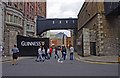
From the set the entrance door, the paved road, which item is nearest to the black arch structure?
the entrance door

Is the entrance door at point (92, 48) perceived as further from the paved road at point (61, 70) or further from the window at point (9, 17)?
the paved road at point (61, 70)

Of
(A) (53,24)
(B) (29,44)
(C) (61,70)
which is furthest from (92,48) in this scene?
(A) (53,24)

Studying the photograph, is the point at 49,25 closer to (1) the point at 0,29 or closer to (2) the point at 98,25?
(1) the point at 0,29

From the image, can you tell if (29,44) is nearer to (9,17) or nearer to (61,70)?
(9,17)

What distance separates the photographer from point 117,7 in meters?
26.5

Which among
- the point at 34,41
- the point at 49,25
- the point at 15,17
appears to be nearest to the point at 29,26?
the point at 49,25

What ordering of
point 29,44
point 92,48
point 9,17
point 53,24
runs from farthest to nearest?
point 53,24
point 9,17
point 92,48
point 29,44

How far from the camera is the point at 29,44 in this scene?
3034cm

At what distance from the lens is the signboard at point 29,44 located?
3000 centimetres

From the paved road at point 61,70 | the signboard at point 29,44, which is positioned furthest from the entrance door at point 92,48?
the paved road at point 61,70

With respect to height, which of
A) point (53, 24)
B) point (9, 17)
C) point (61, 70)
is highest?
point (53, 24)

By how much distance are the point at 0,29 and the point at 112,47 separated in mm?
15905

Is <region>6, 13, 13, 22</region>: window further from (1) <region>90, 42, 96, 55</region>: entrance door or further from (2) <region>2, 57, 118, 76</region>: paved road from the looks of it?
(2) <region>2, 57, 118, 76</region>: paved road

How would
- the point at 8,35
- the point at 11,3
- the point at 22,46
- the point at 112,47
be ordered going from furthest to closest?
the point at 11,3 < the point at 8,35 < the point at 112,47 < the point at 22,46
